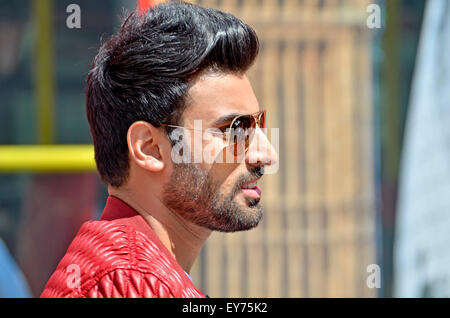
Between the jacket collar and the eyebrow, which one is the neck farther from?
the eyebrow

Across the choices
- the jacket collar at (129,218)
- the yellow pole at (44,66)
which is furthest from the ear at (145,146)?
the yellow pole at (44,66)

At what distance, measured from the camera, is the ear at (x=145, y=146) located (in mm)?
1800

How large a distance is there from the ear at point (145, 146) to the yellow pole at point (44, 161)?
2.57m

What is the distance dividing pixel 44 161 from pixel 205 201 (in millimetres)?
2705

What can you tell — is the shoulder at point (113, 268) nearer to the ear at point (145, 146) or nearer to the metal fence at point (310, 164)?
the ear at point (145, 146)

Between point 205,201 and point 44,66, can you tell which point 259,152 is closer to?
point 205,201

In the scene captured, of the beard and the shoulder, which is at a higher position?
the beard

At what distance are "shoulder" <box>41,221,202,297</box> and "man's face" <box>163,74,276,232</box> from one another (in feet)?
0.75

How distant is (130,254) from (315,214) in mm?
3384

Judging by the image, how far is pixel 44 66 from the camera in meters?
4.48

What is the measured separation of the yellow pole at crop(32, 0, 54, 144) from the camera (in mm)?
4465

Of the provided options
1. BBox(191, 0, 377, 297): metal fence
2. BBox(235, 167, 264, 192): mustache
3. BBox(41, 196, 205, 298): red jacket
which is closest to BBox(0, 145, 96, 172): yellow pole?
BBox(191, 0, 377, 297): metal fence
